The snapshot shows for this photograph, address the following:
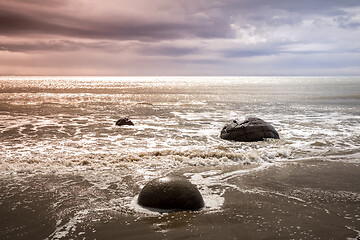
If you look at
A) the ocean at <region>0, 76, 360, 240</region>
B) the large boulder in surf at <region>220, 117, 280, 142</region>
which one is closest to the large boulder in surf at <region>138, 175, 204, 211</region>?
the ocean at <region>0, 76, 360, 240</region>

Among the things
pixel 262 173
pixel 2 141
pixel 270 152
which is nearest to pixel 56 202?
pixel 262 173

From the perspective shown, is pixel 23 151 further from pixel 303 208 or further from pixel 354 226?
pixel 354 226

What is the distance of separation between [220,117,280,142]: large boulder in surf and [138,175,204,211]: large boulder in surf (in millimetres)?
7223

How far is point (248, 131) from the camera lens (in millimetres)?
12555

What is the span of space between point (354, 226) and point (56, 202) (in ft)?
17.0

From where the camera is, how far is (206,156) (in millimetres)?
9727

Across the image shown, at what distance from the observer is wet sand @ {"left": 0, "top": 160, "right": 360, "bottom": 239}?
463 cm

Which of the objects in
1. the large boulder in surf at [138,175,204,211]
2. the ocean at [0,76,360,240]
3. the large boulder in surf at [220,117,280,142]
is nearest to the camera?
the ocean at [0,76,360,240]

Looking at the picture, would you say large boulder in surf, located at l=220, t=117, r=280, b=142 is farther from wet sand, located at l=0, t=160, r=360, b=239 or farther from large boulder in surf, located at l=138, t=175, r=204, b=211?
large boulder in surf, located at l=138, t=175, r=204, b=211

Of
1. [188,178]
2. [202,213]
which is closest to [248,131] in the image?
[188,178]

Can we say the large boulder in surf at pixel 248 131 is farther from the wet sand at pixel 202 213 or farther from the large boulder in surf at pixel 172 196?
the large boulder in surf at pixel 172 196

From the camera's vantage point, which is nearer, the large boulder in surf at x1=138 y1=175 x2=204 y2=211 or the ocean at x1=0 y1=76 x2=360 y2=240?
the ocean at x1=0 y1=76 x2=360 y2=240

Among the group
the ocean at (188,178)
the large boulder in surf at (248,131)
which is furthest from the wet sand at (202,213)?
the large boulder in surf at (248,131)

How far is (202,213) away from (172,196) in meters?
0.60
